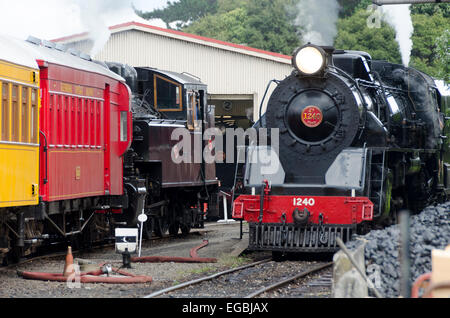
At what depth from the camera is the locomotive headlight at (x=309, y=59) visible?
12.9 meters

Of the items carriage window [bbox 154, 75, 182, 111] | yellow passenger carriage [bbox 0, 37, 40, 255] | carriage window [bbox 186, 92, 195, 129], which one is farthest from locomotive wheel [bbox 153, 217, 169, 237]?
yellow passenger carriage [bbox 0, 37, 40, 255]

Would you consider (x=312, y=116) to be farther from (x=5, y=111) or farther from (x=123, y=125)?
(x=5, y=111)

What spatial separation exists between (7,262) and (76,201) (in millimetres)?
1701

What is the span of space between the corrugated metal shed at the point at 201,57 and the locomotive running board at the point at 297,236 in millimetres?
16918

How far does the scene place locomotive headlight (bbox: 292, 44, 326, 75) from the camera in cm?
1294

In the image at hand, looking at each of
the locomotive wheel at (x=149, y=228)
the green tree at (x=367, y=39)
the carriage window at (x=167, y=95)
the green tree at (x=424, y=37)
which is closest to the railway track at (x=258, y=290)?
the locomotive wheel at (x=149, y=228)

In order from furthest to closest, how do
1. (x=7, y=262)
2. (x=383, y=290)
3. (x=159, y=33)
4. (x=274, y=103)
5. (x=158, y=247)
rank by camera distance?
(x=159, y=33) → (x=158, y=247) → (x=274, y=103) → (x=7, y=262) → (x=383, y=290)

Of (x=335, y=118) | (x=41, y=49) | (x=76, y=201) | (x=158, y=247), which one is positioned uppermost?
(x=41, y=49)

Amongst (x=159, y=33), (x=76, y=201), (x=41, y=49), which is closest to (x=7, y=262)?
(x=76, y=201)

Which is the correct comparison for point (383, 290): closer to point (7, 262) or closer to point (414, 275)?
point (414, 275)

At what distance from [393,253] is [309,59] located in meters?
4.46

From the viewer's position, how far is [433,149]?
55.1ft

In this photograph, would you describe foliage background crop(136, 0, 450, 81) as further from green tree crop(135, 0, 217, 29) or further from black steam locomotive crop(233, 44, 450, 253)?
black steam locomotive crop(233, 44, 450, 253)

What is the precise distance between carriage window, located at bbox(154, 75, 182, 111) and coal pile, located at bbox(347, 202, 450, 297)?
26.7 feet
